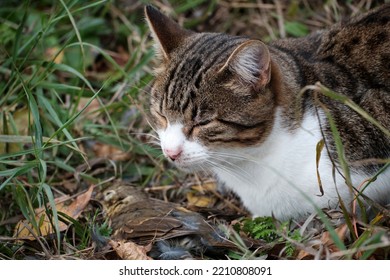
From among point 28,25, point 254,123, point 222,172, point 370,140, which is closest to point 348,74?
point 370,140

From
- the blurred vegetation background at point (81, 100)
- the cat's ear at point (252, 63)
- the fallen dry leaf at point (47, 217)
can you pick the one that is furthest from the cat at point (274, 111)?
the fallen dry leaf at point (47, 217)

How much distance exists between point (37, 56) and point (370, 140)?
2191mm

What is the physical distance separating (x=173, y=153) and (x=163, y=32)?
0.62 metres

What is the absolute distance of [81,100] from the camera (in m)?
4.30

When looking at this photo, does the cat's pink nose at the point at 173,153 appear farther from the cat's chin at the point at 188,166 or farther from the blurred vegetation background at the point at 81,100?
the blurred vegetation background at the point at 81,100

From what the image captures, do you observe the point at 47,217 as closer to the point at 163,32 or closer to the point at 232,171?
the point at 232,171

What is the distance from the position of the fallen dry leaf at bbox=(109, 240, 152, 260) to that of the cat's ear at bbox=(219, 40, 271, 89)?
83 centimetres

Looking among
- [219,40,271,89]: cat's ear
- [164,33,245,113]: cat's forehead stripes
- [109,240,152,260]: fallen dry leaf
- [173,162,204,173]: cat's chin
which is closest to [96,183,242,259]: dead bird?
[109,240,152,260]: fallen dry leaf

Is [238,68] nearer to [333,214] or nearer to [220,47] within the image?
[220,47]

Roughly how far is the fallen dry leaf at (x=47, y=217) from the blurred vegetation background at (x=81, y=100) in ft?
0.05

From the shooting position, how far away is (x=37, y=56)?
4.14 meters

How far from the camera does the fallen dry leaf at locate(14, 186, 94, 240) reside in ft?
9.87

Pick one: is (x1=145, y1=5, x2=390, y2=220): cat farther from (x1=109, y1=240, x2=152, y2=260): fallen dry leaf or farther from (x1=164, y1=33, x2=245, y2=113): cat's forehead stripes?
(x1=109, y1=240, x2=152, y2=260): fallen dry leaf

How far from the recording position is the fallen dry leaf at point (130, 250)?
2.77 metres
